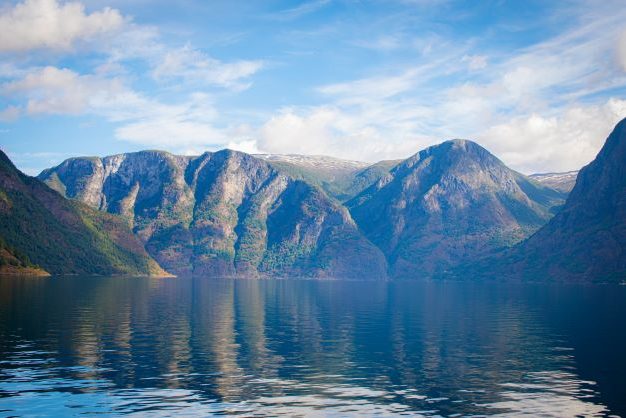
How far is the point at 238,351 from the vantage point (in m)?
89.2

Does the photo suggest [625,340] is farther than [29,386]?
Yes

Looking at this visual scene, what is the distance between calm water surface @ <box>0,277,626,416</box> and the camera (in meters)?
58.0

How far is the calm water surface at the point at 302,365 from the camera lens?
5799cm

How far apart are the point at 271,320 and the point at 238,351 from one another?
4882 centimetres

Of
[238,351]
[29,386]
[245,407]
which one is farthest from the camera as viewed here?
[238,351]

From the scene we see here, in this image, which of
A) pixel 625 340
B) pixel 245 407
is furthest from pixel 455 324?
pixel 245 407

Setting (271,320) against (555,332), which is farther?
(271,320)

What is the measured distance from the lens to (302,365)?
79.1m

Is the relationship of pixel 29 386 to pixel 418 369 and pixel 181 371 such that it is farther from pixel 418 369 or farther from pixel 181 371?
pixel 418 369

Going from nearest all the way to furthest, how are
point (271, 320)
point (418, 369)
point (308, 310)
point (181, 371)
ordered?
point (181, 371), point (418, 369), point (271, 320), point (308, 310)

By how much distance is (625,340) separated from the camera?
10419 cm

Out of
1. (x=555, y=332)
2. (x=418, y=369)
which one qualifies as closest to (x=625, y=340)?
(x=555, y=332)

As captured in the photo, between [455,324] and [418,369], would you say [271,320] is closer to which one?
[455,324]

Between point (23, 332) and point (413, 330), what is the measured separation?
67548 millimetres
